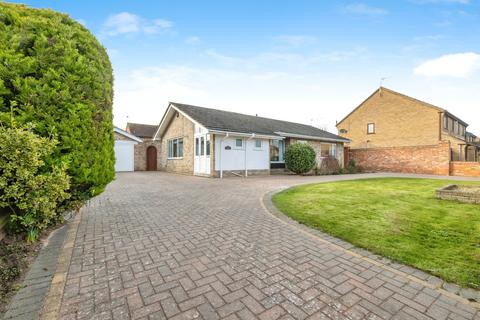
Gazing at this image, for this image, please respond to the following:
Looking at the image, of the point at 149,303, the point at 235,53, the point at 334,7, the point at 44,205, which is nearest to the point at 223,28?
the point at 235,53

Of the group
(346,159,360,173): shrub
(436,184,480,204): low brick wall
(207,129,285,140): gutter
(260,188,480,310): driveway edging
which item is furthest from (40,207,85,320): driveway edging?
(346,159,360,173): shrub

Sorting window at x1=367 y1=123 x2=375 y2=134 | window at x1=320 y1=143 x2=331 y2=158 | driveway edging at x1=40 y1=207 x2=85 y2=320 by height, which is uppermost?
window at x1=367 y1=123 x2=375 y2=134

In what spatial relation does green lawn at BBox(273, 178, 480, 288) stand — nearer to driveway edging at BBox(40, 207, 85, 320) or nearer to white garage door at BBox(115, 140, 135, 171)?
driveway edging at BBox(40, 207, 85, 320)

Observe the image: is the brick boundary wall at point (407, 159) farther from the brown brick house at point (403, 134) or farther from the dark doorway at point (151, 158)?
the dark doorway at point (151, 158)

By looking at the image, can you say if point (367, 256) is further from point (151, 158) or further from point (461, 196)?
point (151, 158)

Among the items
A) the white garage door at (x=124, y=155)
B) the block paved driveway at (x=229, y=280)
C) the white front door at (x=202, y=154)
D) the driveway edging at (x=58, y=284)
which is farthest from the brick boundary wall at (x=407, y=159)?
the driveway edging at (x=58, y=284)

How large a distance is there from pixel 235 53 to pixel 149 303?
1447 cm

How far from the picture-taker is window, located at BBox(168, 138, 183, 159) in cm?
1770

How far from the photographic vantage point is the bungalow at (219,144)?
13.7 meters

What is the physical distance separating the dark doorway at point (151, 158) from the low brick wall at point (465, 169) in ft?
87.4

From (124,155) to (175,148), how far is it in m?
5.21

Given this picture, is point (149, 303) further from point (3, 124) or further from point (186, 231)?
point (3, 124)

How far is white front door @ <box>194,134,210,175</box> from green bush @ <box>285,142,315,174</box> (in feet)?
20.4

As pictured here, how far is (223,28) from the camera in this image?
11508 mm
